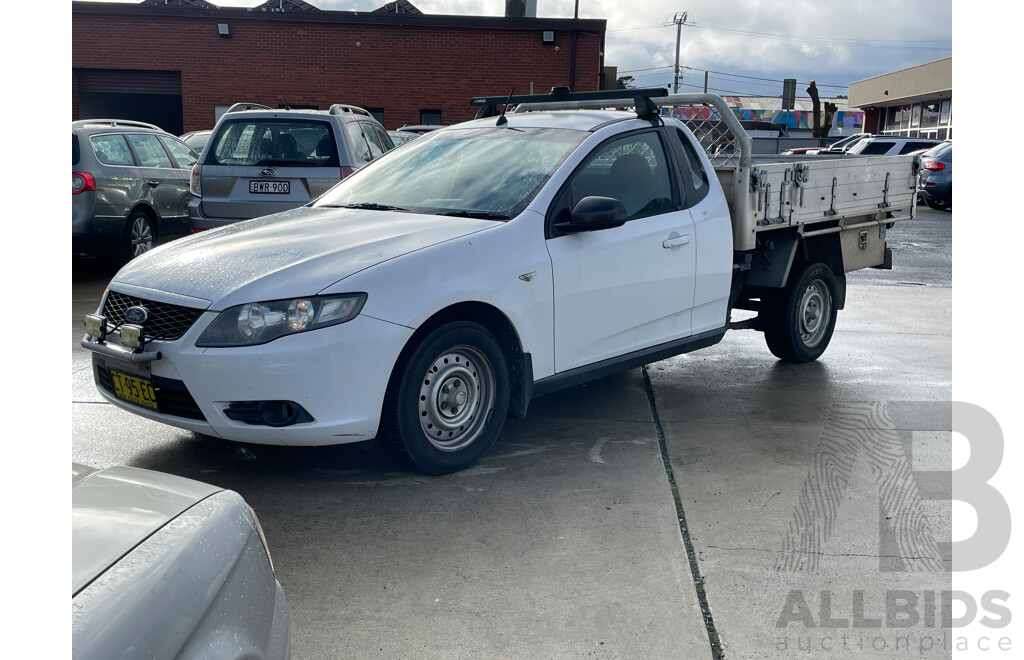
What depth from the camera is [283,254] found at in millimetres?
4379

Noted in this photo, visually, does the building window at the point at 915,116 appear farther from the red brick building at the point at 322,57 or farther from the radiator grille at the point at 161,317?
the radiator grille at the point at 161,317

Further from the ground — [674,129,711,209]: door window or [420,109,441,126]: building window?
[420,109,441,126]: building window

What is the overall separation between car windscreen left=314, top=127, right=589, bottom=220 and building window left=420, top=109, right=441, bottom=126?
2230 centimetres

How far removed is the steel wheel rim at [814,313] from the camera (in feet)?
22.9

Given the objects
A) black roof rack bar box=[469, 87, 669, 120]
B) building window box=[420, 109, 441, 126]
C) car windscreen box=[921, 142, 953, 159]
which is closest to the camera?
black roof rack bar box=[469, 87, 669, 120]

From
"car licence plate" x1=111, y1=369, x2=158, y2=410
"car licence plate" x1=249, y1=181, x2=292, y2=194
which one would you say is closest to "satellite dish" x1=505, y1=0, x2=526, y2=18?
"car licence plate" x1=249, y1=181, x2=292, y2=194

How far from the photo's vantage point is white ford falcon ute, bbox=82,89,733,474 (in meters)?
4.04

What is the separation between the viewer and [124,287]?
4.43 m

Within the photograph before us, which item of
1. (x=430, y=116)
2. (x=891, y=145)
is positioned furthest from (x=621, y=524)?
(x=891, y=145)

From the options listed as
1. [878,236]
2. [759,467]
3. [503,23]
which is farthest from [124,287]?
[503,23]

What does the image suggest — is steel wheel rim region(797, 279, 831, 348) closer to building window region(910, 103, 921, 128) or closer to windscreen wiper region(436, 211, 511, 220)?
windscreen wiper region(436, 211, 511, 220)

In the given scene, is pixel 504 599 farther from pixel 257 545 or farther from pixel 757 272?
pixel 757 272

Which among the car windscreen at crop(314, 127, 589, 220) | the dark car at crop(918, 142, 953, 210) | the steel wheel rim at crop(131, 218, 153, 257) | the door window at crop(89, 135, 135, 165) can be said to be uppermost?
the dark car at crop(918, 142, 953, 210)

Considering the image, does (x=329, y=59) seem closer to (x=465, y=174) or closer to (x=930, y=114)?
(x=465, y=174)
